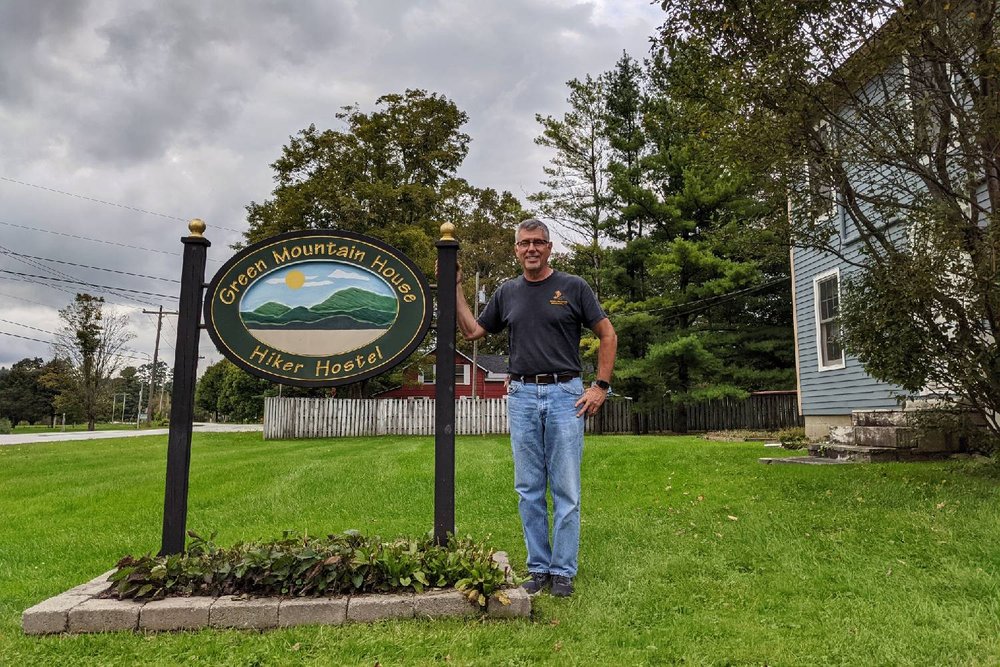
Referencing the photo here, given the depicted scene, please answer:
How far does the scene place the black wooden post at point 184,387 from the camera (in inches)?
137

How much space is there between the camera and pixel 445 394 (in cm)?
365

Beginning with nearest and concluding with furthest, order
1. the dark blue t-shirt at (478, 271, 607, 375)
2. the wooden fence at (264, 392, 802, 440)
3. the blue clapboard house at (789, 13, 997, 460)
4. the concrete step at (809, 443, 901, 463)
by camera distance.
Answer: the dark blue t-shirt at (478, 271, 607, 375), the blue clapboard house at (789, 13, 997, 460), the concrete step at (809, 443, 901, 463), the wooden fence at (264, 392, 802, 440)

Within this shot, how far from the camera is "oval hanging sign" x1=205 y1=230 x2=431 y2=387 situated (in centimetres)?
372

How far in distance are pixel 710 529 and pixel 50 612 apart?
3.98 meters

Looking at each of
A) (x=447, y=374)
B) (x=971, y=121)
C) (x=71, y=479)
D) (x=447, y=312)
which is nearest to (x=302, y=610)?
(x=447, y=374)

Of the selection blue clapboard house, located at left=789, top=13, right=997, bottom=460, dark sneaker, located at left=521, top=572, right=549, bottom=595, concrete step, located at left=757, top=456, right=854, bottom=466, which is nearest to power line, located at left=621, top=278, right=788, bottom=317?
concrete step, located at left=757, top=456, right=854, bottom=466

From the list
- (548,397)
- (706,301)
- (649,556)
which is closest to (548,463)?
(548,397)

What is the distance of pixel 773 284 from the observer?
21.7 m

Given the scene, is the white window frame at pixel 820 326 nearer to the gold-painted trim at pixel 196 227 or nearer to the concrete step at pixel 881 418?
the concrete step at pixel 881 418

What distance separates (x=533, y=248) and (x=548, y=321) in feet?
1.34

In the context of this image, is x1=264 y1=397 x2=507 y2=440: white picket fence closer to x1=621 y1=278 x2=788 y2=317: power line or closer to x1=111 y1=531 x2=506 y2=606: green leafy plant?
x1=621 y1=278 x2=788 y2=317: power line

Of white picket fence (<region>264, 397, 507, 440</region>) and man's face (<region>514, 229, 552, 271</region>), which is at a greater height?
man's face (<region>514, 229, 552, 271</region>)

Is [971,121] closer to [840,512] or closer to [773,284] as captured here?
[840,512]

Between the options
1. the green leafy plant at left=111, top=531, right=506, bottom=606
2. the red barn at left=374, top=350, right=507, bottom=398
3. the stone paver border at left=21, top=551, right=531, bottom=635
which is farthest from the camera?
the red barn at left=374, top=350, right=507, bottom=398
